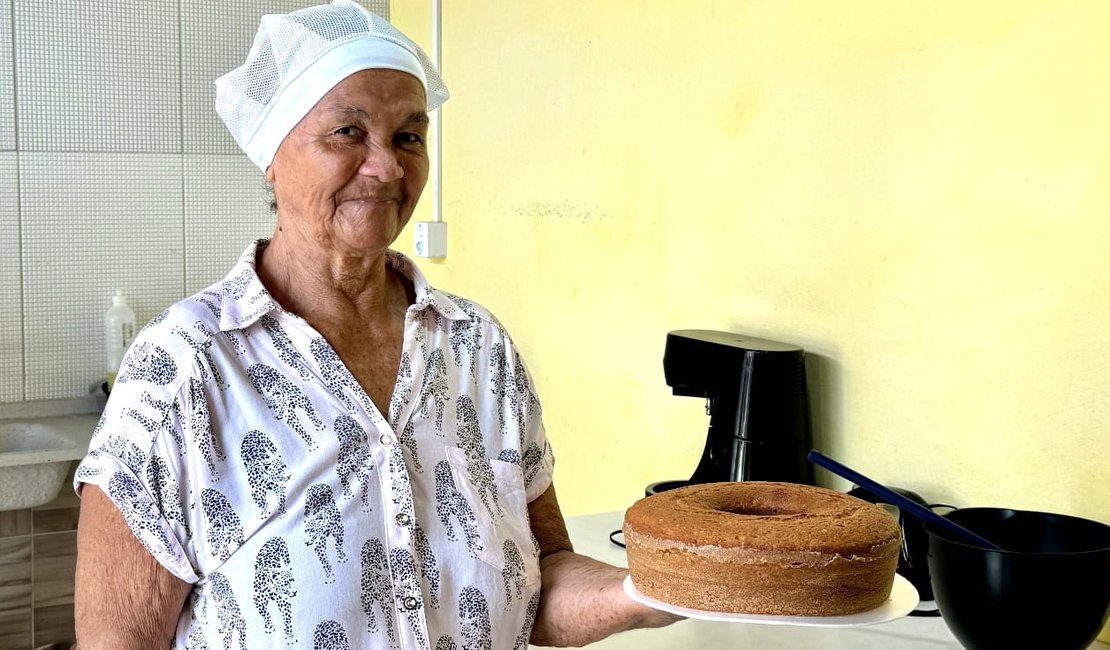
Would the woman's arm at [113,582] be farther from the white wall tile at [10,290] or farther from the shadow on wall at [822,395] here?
the white wall tile at [10,290]

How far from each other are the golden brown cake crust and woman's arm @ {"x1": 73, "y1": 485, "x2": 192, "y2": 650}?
0.45 meters

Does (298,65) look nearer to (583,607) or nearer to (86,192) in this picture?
(583,607)

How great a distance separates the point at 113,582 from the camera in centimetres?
100

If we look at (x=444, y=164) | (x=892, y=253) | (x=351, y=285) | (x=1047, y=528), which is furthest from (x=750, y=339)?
(x=444, y=164)

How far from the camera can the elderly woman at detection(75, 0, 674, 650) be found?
102 cm

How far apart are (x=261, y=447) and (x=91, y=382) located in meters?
2.22

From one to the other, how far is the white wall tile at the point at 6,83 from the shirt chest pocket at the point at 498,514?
7.35 ft

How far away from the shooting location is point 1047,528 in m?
1.24

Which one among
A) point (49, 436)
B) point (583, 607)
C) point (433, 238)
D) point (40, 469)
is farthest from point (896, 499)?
point (49, 436)

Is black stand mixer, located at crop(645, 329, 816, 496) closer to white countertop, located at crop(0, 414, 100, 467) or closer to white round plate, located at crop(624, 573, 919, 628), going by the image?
white round plate, located at crop(624, 573, 919, 628)

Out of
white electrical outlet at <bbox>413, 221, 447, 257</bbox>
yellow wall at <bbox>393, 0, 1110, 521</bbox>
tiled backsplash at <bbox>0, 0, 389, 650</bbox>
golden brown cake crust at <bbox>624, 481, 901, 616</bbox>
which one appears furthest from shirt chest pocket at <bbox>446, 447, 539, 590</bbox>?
tiled backsplash at <bbox>0, 0, 389, 650</bbox>

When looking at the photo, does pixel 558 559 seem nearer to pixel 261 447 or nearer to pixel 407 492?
pixel 407 492

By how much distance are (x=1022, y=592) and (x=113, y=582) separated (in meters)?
0.86

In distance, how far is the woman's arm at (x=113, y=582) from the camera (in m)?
1.00
